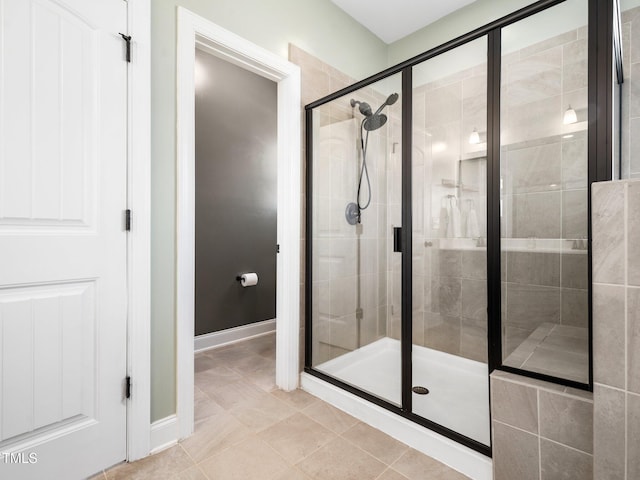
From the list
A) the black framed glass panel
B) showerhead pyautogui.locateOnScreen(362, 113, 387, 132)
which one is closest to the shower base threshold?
the black framed glass panel

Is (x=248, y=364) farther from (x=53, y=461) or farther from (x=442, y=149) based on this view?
(x=442, y=149)

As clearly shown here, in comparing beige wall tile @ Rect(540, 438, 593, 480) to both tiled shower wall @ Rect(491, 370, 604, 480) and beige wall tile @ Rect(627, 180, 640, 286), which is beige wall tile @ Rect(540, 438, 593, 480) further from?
beige wall tile @ Rect(627, 180, 640, 286)

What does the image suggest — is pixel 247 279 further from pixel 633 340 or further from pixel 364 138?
pixel 633 340

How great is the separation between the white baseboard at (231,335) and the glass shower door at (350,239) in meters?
1.20

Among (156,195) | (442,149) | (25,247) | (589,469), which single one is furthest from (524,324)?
(25,247)

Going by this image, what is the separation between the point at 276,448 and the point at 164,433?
0.54 meters

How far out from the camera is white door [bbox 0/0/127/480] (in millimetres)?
1146

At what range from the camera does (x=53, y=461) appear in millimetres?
1245

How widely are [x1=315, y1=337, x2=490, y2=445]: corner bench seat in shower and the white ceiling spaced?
245 cm

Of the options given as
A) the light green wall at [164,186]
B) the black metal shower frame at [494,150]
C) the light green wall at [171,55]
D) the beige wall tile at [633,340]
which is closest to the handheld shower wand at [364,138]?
the black metal shower frame at [494,150]

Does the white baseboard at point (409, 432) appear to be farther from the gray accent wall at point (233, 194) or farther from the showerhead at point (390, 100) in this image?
the showerhead at point (390, 100)

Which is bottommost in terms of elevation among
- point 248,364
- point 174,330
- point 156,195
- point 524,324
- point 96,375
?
point 248,364

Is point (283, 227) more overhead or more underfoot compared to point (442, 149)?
more underfoot

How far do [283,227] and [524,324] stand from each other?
4.58 ft
